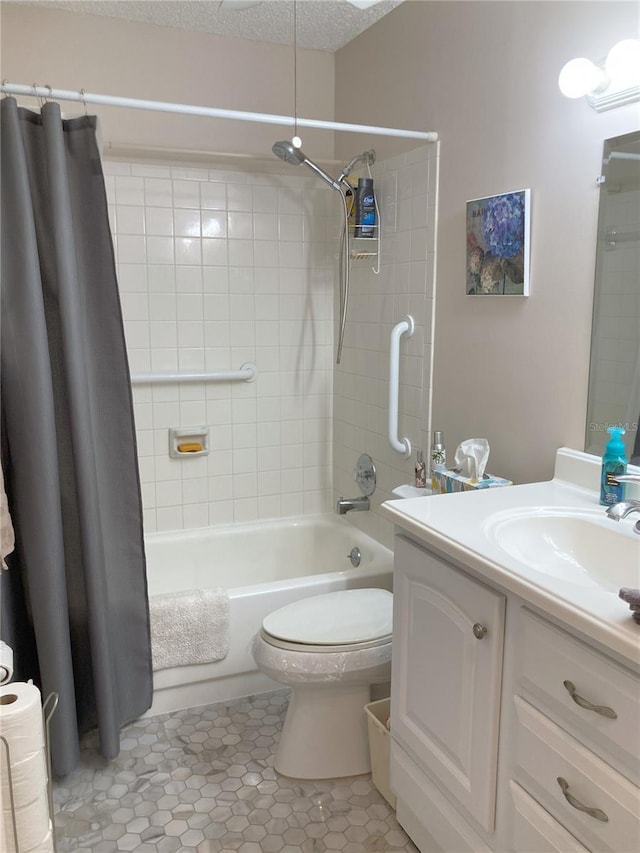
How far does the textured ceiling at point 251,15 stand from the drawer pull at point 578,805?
239cm

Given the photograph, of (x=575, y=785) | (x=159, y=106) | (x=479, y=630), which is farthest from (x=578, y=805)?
(x=159, y=106)

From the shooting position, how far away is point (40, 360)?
6.08 ft

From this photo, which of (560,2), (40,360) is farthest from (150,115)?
(560,2)

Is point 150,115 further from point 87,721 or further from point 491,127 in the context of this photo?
point 87,721

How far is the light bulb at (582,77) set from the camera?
1582mm

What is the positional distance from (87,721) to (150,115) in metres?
2.21

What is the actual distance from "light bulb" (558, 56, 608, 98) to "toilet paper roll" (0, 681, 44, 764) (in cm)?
167

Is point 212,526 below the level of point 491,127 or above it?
below

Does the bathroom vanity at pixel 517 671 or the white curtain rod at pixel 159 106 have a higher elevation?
the white curtain rod at pixel 159 106

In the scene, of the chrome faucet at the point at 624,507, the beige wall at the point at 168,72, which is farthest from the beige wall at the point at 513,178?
the beige wall at the point at 168,72

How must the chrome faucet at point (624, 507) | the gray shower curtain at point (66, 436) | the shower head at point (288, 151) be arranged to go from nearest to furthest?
the chrome faucet at point (624, 507) < the gray shower curtain at point (66, 436) < the shower head at point (288, 151)

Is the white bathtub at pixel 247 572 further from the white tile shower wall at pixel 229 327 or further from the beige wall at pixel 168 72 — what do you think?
the beige wall at pixel 168 72

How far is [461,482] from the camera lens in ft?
6.45

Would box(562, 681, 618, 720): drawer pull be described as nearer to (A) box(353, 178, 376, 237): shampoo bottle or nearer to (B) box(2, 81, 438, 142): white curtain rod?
(B) box(2, 81, 438, 142): white curtain rod
